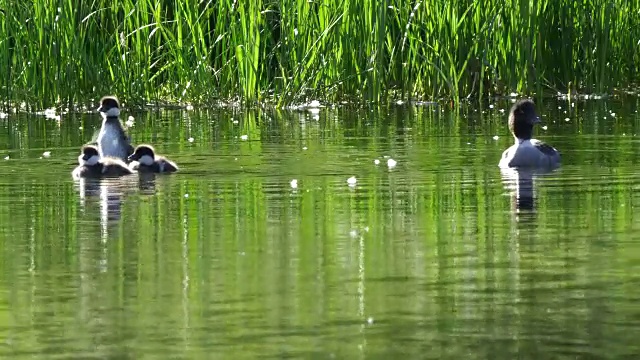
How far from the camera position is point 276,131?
15906mm

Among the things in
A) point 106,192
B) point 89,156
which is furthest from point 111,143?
point 106,192

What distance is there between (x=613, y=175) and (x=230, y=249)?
407cm

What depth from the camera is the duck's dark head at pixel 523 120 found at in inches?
523

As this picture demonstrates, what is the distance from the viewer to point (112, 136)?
14445mm

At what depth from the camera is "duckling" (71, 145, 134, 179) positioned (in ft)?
40.4

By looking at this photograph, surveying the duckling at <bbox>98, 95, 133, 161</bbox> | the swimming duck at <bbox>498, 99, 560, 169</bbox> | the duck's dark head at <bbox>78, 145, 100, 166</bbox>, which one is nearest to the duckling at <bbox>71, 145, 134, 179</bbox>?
the duck's dark head at <bbox>78, 145, 100, 166</bbox>

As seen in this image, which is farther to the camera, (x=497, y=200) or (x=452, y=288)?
(x=497, y=200)

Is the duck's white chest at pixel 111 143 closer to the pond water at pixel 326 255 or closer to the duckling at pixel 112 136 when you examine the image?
the duckling at pixel 112 136

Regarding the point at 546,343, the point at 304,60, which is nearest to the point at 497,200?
the point at 546,343

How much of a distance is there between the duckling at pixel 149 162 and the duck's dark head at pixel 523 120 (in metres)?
2.81

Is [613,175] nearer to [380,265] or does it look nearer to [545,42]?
[380,265]

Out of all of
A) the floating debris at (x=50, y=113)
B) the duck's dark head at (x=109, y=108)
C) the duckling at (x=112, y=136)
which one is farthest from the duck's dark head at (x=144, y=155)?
the floating debris at (x=50, y=113)

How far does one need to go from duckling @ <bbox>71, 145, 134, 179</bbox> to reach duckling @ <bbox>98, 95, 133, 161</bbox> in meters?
1.17

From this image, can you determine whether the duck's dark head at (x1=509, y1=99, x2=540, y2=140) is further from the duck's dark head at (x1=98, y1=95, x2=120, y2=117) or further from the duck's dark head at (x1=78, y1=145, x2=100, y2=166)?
the duck's dark head at (x1=98, y1=95, x2=120, y2=117)
